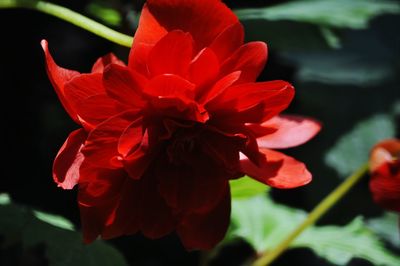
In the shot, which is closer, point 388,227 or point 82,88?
point 82,88

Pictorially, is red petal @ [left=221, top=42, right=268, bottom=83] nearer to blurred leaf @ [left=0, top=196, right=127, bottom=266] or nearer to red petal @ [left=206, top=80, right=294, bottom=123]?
red petal @ [left=206, top=80, right=294, bottom=123]

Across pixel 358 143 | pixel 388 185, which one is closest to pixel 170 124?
pixel 388 185

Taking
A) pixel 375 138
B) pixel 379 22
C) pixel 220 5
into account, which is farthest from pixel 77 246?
pixel 379 22

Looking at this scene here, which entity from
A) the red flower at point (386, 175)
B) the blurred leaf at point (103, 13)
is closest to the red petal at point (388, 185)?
the red flower at point (386, 175)

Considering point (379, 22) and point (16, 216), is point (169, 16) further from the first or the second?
point (379, 22)

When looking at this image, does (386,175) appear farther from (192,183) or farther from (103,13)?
(103,13)
